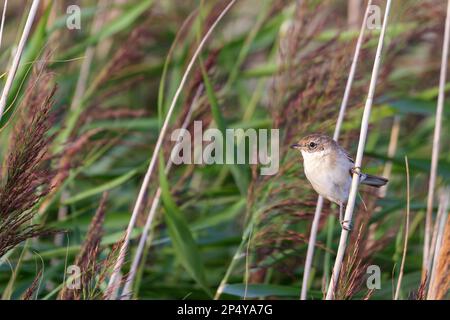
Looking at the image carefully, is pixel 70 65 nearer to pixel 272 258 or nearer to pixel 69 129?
pixel 69 129

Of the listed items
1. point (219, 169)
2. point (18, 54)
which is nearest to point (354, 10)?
point (219, 169)

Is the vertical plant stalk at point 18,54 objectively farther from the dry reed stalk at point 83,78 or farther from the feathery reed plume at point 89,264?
the dry reed stalk at point 83,78

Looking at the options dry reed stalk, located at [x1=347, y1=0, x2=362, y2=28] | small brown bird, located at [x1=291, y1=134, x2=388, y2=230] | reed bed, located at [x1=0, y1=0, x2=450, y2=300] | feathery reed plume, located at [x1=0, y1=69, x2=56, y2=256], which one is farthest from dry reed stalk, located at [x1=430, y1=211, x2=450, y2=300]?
dry reed stalk, located at [x1=347, y1=0, x2=362, y2=28]

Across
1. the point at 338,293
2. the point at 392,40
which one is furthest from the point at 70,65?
the point at 338,293

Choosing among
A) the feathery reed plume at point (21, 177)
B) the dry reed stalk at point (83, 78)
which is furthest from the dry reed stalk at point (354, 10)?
the feathery reed plume at point (21, 177)

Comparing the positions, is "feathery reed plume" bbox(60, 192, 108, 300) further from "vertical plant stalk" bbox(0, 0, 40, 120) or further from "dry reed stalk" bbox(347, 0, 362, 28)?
"dry reed stalk" bbox(347, 0, 362, 28)
